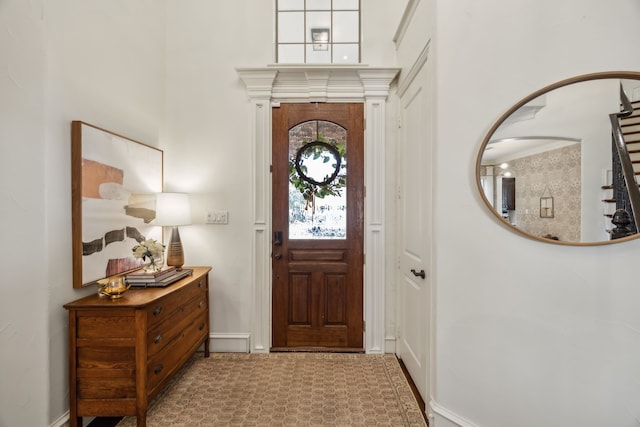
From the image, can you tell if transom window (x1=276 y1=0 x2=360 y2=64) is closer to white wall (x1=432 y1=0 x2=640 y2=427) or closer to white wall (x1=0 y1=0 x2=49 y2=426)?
white wall (x1=432 y1=0 x2=640 y2=427)

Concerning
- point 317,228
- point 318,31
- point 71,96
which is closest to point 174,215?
point 71,96

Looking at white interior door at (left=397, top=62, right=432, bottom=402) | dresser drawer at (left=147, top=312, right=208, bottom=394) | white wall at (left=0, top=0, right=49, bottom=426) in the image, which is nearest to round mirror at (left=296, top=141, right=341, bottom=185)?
white interior door at (left=397, top=62, right=432, bottom=402)

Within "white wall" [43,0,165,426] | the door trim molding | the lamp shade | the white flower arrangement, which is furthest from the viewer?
the door trim molding

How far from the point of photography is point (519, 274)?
55.4 inches

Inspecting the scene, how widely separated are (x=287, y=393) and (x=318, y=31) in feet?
10.2

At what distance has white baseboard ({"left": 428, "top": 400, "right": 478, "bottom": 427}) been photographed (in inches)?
60.5

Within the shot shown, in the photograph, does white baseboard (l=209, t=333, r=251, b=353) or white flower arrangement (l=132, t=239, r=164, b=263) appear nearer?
white flower arrangement (l=132, t=239, r=164, b=263)

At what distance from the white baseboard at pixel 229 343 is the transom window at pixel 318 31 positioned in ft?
8.55

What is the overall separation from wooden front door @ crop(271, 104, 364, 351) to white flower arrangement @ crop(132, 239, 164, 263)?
3.03 ft

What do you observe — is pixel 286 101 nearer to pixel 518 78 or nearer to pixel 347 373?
pixel 518 78

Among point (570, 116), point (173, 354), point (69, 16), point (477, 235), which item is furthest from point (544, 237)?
point (69, 16)

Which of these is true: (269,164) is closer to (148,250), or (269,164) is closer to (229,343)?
(148,250)

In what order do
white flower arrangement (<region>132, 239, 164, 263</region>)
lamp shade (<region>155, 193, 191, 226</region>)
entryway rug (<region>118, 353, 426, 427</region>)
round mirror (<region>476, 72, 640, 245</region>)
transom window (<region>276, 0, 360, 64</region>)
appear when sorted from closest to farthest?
round mirror (<region>476, 72, 640, 245</region>), entryway rug (<region>118, 353, 426, 427</region>), white flower arrangement (<region>132, 239, 164, 263</region>), lamp shade (<region>155, 193, 191, 226</region>), transom window (<region>276, 0, 360, 64</region>)

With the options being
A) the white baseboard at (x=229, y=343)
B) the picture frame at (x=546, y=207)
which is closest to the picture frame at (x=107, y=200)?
the white baseboard at (x=229, y=343)
